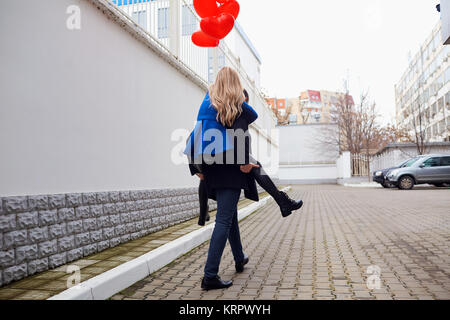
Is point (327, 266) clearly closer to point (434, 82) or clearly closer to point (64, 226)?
point (64, 226)

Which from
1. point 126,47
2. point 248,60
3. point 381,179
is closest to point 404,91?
point 381,179

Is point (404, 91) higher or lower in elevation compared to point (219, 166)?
higher

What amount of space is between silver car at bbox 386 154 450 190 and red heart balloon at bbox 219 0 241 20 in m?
15.3

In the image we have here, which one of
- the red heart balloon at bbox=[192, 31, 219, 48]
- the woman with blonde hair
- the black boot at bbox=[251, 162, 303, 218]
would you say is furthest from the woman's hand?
the red heart balloon at bbox=[192, 31, 219, 48]

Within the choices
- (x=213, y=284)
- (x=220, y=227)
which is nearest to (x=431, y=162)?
(x=220, y=227)

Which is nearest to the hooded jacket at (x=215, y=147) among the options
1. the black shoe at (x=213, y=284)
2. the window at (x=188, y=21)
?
the black shoe at (x=213, y=284)

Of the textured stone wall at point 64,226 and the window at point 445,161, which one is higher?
the window at point 445,161

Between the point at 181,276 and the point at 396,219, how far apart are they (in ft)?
17.5

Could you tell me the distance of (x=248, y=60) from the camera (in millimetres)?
15875

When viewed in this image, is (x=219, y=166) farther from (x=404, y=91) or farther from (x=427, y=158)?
(x=404, y=91)

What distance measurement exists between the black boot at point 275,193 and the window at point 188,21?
16.1ft

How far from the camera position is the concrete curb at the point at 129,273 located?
2697 millimetres

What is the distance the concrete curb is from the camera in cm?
270

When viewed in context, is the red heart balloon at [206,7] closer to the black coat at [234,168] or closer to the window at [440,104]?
the black coat at [234,168]
